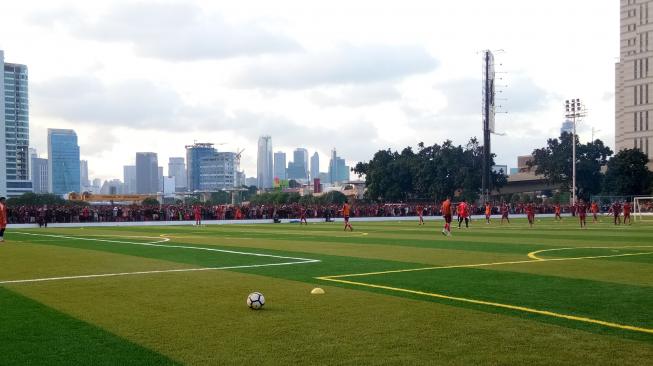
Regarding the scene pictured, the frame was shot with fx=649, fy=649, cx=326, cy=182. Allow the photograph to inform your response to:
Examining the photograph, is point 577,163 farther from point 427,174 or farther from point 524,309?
point 524,309

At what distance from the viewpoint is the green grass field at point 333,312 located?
275 inches

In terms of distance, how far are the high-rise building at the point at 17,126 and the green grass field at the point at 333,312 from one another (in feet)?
596

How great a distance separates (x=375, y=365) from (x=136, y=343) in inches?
113

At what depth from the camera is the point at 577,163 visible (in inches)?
3536

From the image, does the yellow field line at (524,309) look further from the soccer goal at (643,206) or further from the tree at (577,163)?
the tree at (577,163)

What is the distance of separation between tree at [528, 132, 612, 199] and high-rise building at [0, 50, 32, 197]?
144 m

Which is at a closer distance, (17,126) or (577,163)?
(577,163)

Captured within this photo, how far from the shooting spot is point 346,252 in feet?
66.2

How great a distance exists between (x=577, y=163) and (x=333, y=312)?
8771 cm

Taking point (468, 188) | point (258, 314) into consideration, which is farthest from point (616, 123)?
point (258, 314)

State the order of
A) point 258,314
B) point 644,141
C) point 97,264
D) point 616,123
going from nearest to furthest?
point 258,314 < point 97,264 < point 644,141 < point 616,123

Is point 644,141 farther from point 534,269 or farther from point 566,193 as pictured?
point 534,269

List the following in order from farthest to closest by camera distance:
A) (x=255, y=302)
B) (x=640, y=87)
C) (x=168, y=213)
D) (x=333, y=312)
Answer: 1. (x=640, y=87)
2. (x=168, y=213)
3. (x=255, y=302)
4. (x=333, y=312)

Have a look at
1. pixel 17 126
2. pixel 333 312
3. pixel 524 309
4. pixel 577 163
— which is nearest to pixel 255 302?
pixel 333 312
